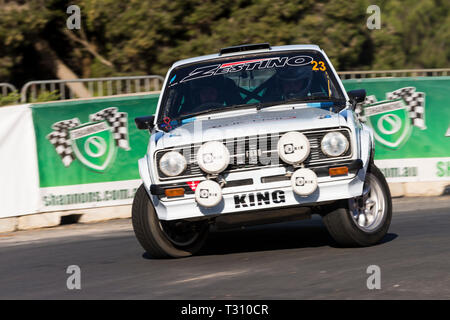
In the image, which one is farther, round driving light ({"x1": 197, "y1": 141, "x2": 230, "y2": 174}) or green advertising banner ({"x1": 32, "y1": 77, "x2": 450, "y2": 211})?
green advertising banner ({"x1": 32, "y1": 77, "x2": 450, "y2": 211})

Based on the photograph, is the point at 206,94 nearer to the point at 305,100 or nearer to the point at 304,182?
the point at 305,100

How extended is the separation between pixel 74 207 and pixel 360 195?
18.3ft

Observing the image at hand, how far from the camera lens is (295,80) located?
8.02 metres

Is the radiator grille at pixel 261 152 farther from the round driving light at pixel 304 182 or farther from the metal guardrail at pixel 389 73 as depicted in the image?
the metal guardrail at pixel 389 73

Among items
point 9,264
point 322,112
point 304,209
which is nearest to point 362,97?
point 322,112

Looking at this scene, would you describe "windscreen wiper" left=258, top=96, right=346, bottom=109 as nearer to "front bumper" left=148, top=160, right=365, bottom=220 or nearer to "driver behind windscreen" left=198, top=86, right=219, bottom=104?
"driver behind windscreen" left=198, top=86, right=219, bottom=104

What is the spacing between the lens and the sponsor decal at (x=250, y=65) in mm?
8211

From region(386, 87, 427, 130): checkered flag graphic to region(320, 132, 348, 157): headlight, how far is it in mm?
5418

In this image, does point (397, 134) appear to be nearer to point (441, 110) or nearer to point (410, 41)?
point (441, 110)

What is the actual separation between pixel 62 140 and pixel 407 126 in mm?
5014

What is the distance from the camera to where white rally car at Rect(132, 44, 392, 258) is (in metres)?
6.75

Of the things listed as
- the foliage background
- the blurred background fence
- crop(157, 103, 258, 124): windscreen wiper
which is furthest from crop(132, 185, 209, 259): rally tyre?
the foliage background

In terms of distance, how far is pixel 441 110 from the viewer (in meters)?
12.1

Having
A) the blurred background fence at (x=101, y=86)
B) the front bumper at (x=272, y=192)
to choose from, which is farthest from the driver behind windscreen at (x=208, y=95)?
the blurred background fence at (x=101, y=86)
